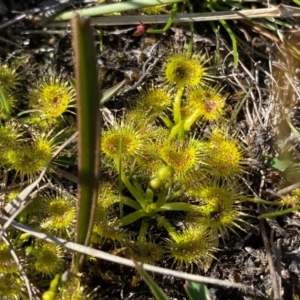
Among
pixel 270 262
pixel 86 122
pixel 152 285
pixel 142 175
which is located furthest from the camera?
pixel 142 175

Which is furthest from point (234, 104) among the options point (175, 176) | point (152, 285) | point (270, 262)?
point (152, 285)

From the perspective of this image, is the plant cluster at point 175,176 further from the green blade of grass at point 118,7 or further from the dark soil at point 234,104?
the green blade of grass at point 118,7

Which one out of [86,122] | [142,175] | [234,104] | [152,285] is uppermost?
[86,122]

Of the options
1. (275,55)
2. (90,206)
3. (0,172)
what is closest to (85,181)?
(90,206)

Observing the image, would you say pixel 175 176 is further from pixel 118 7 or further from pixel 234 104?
pixel 118 7

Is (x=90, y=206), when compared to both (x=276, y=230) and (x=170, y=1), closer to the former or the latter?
(x=276, y=230)

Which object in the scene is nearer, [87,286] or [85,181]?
[85,181]
